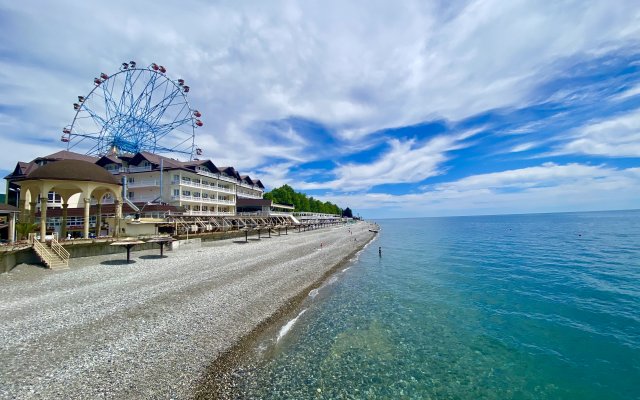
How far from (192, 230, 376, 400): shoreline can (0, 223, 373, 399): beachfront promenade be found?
0.25 m

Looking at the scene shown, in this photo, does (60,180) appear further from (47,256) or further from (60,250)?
(47,256)

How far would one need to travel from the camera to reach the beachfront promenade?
787 cm

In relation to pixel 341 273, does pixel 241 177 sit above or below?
above

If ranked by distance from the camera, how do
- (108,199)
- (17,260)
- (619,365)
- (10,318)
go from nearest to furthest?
(619,365), (10,318), (17,260), (108,199)

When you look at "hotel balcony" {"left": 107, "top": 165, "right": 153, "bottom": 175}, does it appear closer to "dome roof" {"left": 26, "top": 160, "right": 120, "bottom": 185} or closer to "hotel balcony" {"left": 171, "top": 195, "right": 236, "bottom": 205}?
"hotel balcony" {"left": 171, "top": 195, "right": 236, "bottom": 205}

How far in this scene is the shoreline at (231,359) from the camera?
772 cm

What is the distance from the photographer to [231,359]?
9398 millimetres

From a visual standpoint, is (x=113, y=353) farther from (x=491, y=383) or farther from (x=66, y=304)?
(x=491, y=383)

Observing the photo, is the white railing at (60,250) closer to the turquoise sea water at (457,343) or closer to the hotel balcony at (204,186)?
the turquoise sea water at (457,343)

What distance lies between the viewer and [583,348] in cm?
1170

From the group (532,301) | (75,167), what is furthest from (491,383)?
(75,167)

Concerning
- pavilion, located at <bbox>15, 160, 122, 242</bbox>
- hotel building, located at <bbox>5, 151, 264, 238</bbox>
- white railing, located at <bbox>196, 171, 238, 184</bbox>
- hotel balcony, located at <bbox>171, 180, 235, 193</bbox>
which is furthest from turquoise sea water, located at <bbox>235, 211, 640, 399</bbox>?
white railing, located at <bbox>196, 171, 238, 184</bbox>

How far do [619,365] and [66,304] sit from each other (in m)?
23.4

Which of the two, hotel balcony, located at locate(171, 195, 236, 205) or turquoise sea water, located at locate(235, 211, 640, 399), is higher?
hotel balcony, located at locate(171, 195, 236, 205)
